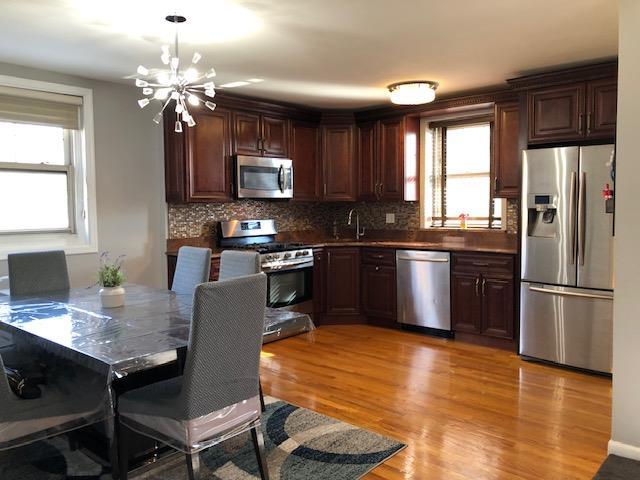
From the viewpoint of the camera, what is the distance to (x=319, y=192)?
18.9 ft

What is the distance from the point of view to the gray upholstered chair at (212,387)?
1.97 meters

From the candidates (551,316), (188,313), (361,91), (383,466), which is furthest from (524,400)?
(361,91)

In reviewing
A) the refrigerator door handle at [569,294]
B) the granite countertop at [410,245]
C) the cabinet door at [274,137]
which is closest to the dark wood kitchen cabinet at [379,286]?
the granite countertop at [410,245]

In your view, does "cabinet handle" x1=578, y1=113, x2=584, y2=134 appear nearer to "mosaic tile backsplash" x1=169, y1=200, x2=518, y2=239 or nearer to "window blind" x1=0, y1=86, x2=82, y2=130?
"mosaic tile backsplash" x1=169, y1=200, x2=518, y2=239

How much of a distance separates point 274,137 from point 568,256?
299 centimetres

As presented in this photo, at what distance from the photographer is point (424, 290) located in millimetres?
4949

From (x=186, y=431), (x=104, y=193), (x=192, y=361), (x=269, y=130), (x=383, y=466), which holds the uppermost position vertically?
(x=269, y=130)

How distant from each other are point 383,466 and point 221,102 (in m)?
3.51

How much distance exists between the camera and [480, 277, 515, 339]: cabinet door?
14.5ft

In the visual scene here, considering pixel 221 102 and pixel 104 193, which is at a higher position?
pixel 221 102

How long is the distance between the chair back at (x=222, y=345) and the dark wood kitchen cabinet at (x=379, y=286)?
3.18m

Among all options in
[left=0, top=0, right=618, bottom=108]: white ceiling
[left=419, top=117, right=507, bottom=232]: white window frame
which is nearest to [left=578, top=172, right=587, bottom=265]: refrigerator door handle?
[left=0, top=0, right=618, bottom=108]: white ceiling

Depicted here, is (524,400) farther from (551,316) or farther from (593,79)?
(593,79)

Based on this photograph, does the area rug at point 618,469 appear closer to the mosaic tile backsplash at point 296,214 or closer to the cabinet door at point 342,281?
the mosaic tile backsplash at point 296,214
